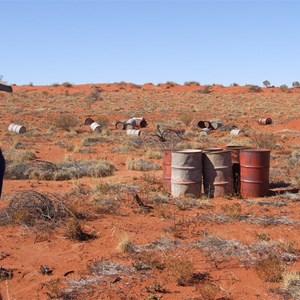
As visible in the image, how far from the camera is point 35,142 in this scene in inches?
790

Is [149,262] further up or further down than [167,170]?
further down

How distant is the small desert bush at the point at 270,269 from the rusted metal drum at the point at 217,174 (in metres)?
3.55

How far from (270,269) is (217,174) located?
4017mm

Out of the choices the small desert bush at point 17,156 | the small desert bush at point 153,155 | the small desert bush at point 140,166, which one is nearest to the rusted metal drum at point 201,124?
the small desert bush at point 153,155

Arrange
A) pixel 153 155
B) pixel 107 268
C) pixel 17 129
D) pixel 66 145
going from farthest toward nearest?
pixel 17 129
pixel 66 145
pixel 153 155
pixel 107 268

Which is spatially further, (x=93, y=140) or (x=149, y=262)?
(x=93, y=140)

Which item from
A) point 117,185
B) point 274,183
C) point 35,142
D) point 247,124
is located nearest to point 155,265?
point 117,185

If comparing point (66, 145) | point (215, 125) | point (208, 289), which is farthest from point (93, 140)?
point (208, 289)

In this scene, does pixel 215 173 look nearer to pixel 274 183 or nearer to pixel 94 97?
pixel 274 183

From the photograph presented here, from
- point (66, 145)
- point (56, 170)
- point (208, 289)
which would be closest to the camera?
point (208, 289)

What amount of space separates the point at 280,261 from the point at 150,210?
10.6 feet

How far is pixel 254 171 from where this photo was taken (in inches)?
374

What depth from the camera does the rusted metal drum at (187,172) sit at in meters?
9.21

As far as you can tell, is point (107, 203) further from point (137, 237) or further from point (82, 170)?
point (82, 170)
